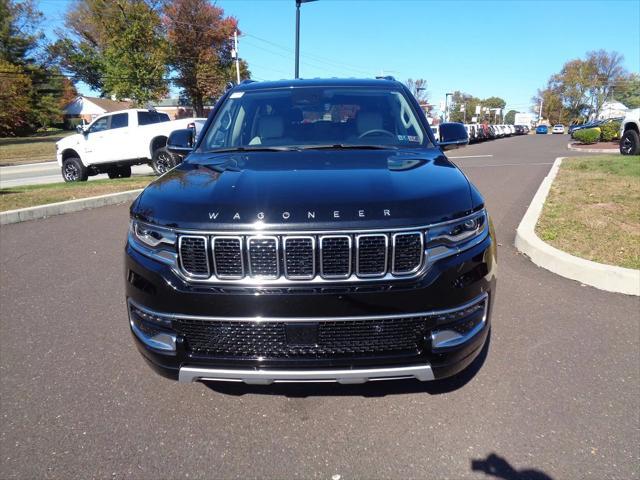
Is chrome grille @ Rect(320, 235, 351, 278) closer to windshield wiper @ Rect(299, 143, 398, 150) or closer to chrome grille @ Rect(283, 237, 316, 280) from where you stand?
chrome grille @ Rect(283, 237, 316, 280)

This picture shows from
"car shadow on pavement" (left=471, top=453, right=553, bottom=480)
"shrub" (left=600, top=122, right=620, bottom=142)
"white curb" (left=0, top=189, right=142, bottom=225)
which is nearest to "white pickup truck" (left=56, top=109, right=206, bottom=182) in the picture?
"white curb" (left=0, top=189, right=142, bottom=225)

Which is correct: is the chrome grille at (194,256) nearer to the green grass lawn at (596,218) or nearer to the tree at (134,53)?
the green grass lawn at (596,218)

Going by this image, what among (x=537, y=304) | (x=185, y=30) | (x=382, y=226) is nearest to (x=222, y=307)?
(x=382, y=226)

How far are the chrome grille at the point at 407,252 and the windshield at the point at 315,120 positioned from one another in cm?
127

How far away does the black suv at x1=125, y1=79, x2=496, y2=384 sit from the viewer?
83.0 inches

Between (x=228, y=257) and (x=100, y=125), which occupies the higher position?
(x=100, y=125)

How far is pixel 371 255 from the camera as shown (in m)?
2.11

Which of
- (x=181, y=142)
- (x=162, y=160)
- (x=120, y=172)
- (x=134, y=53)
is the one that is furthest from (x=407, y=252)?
(x=134, y=53)

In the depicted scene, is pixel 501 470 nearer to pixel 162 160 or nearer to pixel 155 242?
pixel 155 242

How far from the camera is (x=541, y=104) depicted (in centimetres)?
11019

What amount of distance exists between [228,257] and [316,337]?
0.56 meters

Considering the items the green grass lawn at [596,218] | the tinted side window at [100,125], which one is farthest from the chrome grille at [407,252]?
the tinted side window at [100,125]

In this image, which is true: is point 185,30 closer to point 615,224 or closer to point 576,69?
point 615,224

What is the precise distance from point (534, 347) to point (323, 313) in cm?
197
